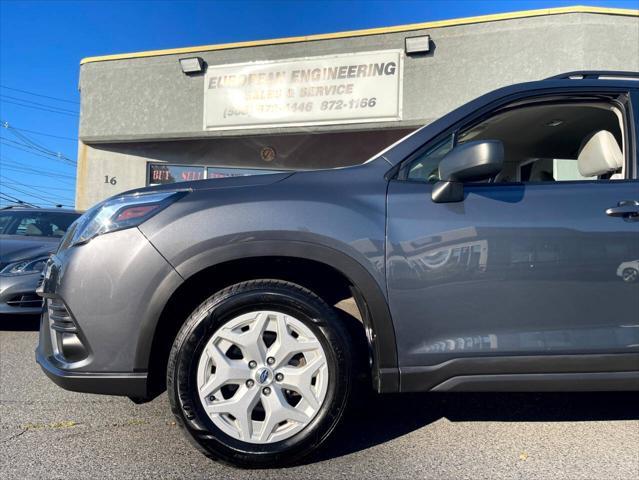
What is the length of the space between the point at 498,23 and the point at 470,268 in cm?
783

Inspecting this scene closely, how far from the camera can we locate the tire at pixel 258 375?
2.18 m

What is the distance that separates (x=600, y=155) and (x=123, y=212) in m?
2.58

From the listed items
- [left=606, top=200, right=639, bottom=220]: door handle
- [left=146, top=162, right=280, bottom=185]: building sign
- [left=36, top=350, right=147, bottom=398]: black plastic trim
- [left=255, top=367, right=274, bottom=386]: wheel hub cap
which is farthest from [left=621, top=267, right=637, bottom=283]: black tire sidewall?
[left=146, top=162, right=280, bottom=185]: building sign

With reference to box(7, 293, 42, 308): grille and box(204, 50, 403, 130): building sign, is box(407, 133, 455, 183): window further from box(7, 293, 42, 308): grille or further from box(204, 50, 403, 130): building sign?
box(204, 50, 403, 130): building sign

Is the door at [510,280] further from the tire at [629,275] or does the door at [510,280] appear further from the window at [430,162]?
the window at [430,162]

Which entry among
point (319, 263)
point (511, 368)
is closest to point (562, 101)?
point (511, 368)

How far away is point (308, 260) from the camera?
232cm

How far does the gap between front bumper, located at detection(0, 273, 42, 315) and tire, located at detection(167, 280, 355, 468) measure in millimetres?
3097

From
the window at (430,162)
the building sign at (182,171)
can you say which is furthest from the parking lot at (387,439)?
the building sign at (182,171)

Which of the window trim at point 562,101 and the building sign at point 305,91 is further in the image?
the building sign at point 305,91

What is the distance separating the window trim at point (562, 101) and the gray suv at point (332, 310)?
0.75ft

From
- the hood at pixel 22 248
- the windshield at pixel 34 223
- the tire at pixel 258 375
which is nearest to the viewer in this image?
the tire at pixel 258 375

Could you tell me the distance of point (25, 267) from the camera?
4680mm

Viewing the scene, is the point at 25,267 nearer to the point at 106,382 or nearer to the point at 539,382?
the point at 106,382
